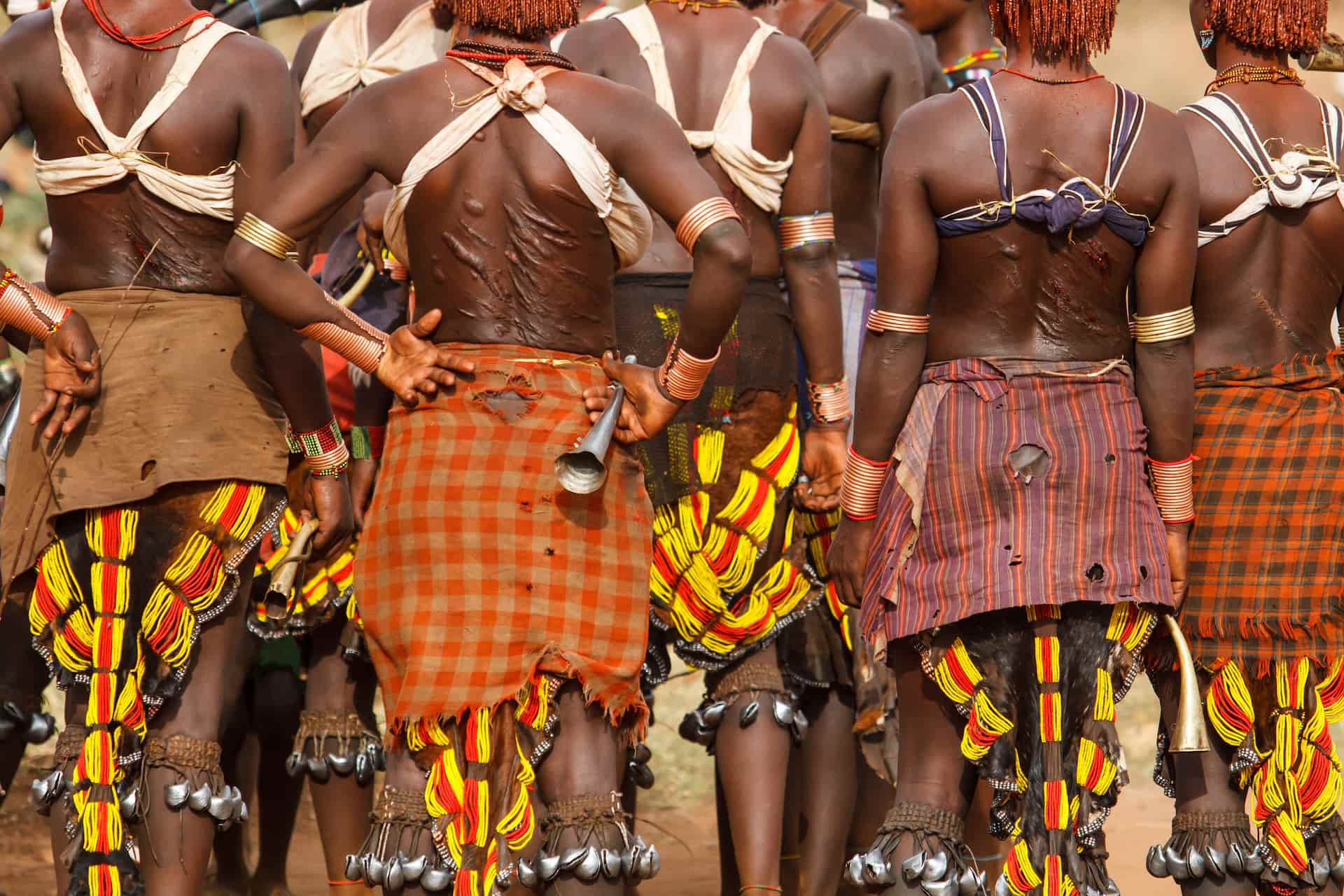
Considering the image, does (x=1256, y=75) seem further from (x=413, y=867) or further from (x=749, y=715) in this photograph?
(x=413, y=867)

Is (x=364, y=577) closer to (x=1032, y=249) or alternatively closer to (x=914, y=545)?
(x=914, y=545)

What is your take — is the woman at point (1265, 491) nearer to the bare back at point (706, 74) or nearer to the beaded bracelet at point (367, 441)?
the bare back at point (706, 74)

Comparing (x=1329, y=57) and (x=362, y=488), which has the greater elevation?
(x=1329, y=57)

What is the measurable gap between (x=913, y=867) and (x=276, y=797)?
276cm

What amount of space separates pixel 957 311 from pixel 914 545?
21.1 inches

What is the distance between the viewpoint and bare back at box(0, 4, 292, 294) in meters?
4.47

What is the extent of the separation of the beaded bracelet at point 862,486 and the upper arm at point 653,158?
0.73m

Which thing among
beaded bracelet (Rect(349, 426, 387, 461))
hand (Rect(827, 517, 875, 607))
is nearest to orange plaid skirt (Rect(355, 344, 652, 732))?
hand (Rect(827, 517, 875, 607))

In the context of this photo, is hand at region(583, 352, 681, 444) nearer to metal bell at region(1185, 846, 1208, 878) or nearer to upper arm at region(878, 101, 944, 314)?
upper arm at region(878, 101, 944, 314)

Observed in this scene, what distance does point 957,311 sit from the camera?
4117 mm

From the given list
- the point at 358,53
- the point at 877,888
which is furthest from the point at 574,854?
the point at 358,53

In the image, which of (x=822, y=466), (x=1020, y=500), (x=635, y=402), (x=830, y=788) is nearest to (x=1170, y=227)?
(x=1020, y=500)

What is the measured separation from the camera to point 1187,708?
164 inches

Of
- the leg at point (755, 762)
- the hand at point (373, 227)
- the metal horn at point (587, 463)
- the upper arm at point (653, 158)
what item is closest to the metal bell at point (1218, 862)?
the leg at point (755, 762)
